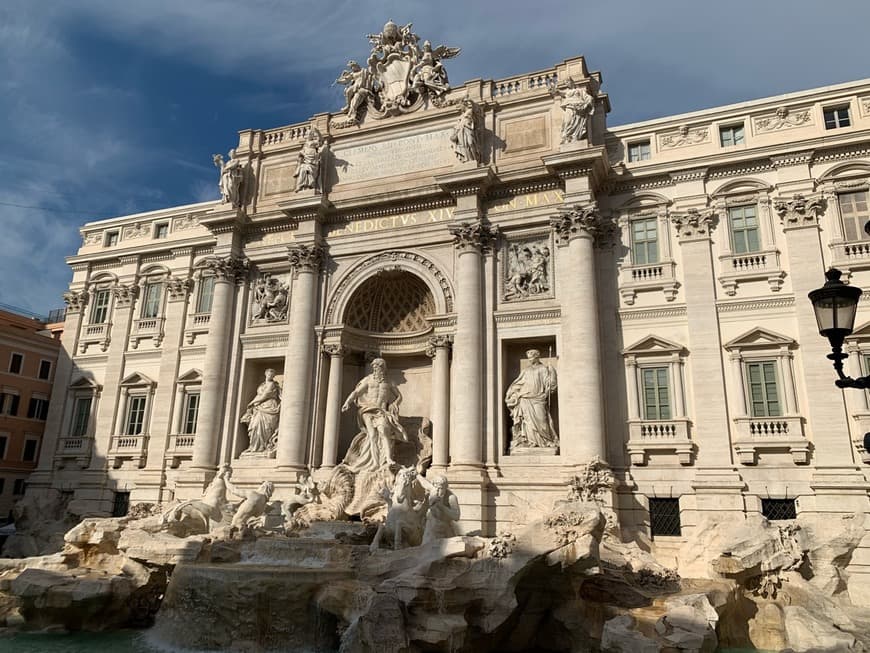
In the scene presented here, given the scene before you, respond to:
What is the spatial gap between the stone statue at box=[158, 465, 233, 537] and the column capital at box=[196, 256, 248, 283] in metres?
8.25

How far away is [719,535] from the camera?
15703 mm

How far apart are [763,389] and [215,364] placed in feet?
56.3

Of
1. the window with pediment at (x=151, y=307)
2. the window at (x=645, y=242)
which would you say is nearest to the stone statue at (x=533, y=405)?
the window at (x=645, y=242)

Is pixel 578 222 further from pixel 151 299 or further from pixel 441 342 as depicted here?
pixel 151 299

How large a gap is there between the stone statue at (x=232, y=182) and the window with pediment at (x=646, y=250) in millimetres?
13650

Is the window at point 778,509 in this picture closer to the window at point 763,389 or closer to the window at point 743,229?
the window at point 763,389

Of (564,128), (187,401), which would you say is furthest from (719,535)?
(187,401)

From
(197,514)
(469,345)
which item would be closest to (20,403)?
(197,514)

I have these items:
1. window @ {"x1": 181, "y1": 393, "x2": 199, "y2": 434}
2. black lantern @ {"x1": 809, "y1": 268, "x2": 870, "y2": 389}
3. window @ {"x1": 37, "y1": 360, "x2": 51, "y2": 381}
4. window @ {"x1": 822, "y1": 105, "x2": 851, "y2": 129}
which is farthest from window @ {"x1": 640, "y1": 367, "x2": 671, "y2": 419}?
window @ {"x1": 37, "y1": 360, "x2": 51, "y2": 381}

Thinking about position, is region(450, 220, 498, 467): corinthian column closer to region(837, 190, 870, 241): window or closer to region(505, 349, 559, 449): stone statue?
region(505, 349, 559, 449): stone statue

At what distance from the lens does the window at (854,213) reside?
18.4 metres

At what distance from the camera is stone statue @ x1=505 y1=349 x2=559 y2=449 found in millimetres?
19250

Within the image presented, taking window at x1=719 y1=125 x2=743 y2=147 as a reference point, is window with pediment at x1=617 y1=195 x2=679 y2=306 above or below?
below

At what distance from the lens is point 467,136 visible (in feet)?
71.6
